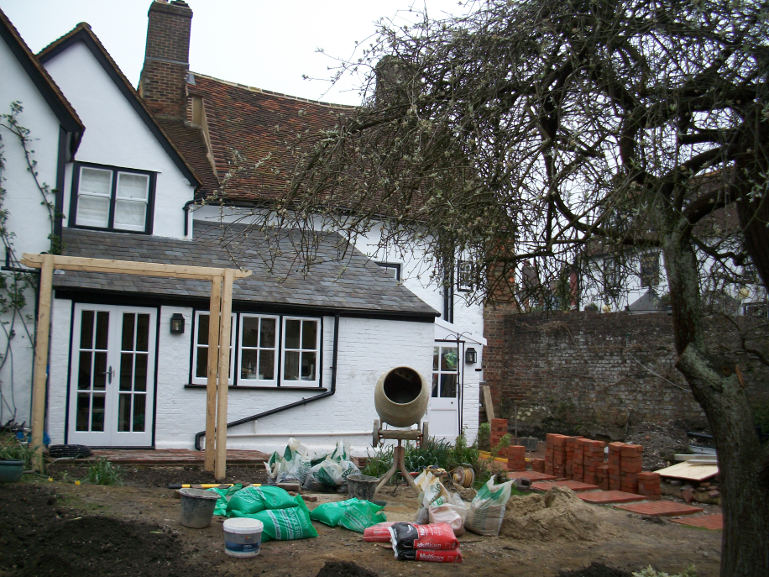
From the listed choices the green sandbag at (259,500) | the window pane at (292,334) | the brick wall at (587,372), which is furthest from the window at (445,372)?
the green sandbag at (259,500)

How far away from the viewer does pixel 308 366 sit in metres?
12.0

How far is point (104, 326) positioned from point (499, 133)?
25.9ft

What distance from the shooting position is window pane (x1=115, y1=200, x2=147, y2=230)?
11961 millimetres

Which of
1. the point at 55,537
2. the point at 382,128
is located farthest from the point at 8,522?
the point at 382,128

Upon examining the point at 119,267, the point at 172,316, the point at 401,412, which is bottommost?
the point at 401,412

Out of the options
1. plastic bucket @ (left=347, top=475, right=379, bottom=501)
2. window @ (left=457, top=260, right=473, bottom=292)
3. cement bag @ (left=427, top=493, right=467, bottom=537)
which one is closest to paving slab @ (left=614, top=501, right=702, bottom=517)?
cement bag @ (left=427, top=493, right=467, bottom=537)

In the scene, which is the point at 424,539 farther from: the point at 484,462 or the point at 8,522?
the point at 484,462

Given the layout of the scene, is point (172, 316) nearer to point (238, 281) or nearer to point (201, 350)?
point (201, 350)

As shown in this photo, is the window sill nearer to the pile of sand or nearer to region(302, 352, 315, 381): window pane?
region(302, 352, 315, 381): window pane

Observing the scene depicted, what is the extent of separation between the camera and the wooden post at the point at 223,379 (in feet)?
27.9

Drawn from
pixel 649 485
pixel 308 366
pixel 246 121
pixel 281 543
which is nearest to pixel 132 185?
pixel 308 366

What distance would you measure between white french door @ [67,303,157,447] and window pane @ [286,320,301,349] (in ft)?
7.68

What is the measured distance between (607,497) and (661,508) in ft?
2.41

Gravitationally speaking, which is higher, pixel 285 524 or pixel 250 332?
pixel 250 332
